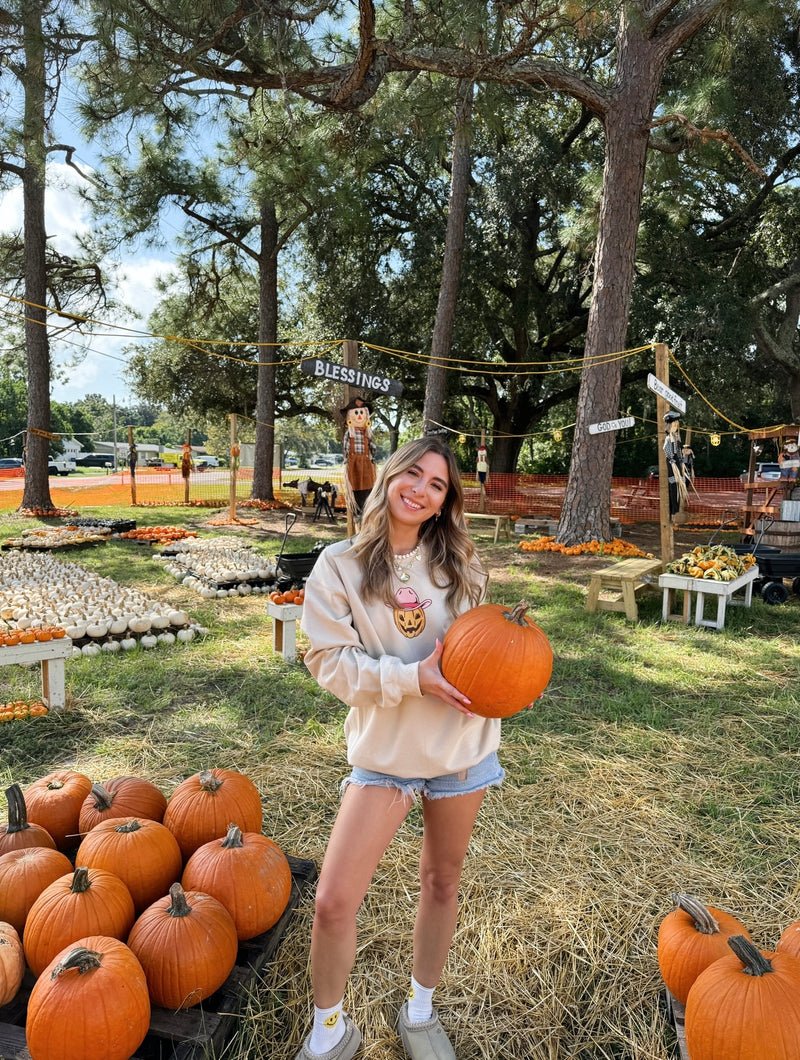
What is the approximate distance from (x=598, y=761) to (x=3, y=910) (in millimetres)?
2847

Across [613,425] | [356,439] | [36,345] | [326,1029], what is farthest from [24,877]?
[36,345]

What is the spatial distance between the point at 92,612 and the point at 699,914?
208 inches

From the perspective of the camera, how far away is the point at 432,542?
1851 millimetres

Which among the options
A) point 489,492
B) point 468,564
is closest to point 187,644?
point 468,564

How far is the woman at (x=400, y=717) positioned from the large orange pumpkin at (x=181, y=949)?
31cm

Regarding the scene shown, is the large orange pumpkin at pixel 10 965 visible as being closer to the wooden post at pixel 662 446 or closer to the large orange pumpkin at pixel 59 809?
the large orange pumpkin at pixel 59 809

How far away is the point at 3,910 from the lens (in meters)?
1.92

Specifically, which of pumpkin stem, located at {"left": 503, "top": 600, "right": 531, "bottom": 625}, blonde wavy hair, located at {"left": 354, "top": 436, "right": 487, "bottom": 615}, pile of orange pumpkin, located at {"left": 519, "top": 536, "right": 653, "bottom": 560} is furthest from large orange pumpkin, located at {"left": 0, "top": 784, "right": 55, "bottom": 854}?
pile of orange pumpkin, located at {"left": 519, "top": 536, "right": 653, "bottom": 560}

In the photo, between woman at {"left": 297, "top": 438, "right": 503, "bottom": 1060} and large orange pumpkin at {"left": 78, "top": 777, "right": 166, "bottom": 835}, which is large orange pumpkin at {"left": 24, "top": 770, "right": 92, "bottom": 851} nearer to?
large orange pumpkin at {"left": 78, "top": 777, "right": 166, "bottom": 835}

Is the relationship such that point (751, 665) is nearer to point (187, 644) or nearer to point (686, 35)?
point (187, 644)

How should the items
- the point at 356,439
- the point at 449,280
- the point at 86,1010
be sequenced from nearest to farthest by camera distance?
the point at 86,1010, the point at 356,439, the point at 449,280

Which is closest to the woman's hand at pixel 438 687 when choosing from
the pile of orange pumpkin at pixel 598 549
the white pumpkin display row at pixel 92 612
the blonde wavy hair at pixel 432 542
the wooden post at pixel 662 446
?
the blonde wavy hair at pixel 432 542

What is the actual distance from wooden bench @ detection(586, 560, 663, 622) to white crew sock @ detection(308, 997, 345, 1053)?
5403 millimetres

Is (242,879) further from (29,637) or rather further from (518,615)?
(29,637)
